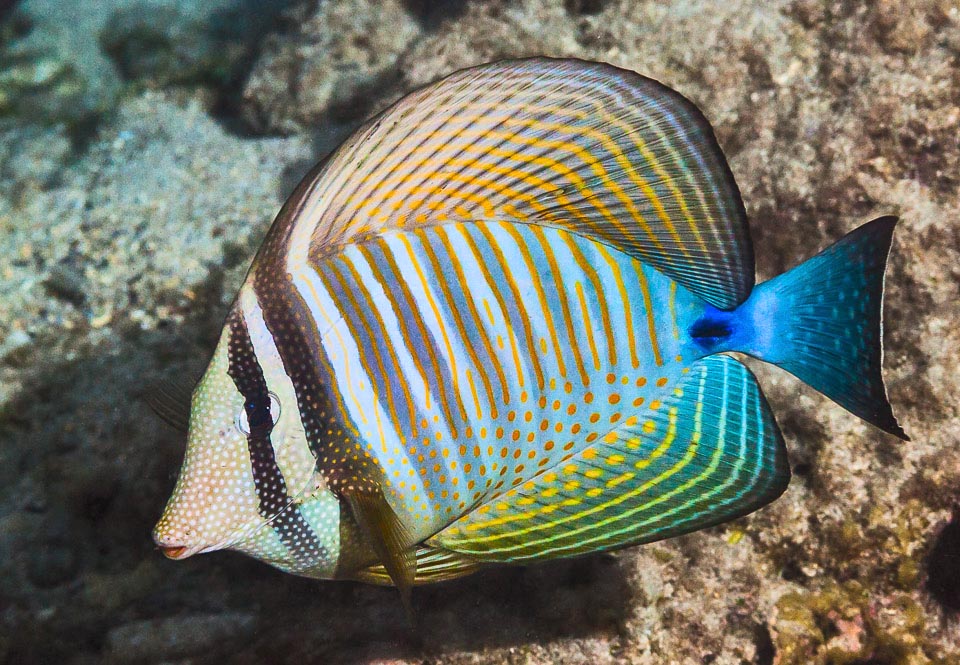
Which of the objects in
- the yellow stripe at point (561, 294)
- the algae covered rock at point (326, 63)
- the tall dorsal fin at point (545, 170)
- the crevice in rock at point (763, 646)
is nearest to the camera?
the tall dorsal fin at point (545, 170)

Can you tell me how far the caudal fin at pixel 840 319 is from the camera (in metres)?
1.35

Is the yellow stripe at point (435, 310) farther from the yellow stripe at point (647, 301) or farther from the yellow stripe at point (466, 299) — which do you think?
the yellow stripe at point (647, 301)

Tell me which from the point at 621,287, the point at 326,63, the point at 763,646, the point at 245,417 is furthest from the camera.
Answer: the point at 326,63

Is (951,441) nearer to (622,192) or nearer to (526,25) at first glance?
(622,192)

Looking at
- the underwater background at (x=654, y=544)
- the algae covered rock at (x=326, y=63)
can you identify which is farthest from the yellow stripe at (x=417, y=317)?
the algae covered rock at (x=326, y=63)

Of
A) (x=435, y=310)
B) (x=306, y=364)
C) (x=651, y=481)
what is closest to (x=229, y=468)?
(x=306, y=364)

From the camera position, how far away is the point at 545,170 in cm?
138

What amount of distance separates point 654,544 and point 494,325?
119cm

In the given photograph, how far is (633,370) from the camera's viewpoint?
145 centimetres

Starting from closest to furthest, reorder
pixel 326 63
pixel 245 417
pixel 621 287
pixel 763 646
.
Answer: pixel 245 417, pixel 621 287, pixel 763 646, pixel 326 63

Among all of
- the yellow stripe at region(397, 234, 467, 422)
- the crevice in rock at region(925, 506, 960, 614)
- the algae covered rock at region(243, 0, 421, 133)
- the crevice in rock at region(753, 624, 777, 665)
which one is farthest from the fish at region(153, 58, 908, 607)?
the algae covered rock at region(243, 0, 421, 133)

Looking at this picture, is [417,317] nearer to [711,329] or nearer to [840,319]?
[711,329]

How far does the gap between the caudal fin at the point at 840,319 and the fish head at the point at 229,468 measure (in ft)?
3.14

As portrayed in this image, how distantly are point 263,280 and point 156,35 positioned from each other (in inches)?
265
